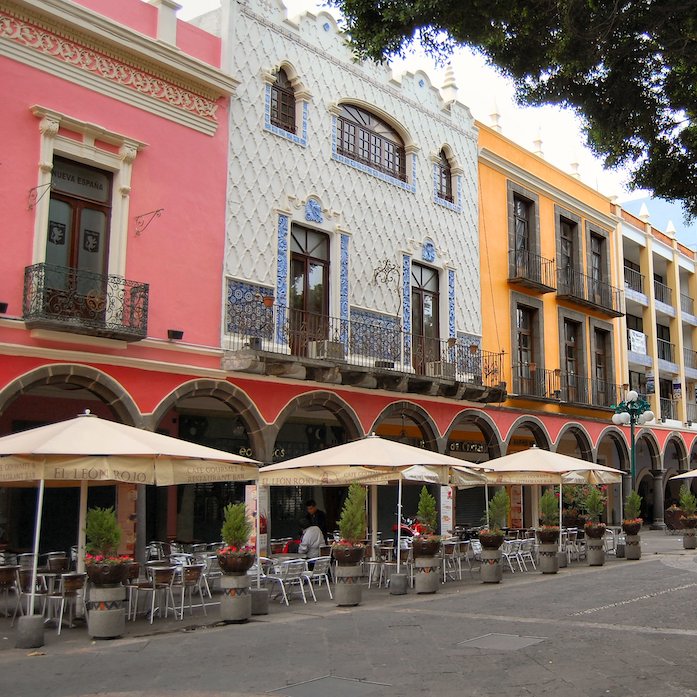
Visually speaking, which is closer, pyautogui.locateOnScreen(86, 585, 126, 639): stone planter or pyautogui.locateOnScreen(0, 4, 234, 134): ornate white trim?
pyautogui.locateOnScreen(86, 585, 126, 639): stone planter

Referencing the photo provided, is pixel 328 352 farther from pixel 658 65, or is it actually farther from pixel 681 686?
pixel 681 686

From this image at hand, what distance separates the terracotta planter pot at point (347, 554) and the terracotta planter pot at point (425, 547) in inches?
59.6

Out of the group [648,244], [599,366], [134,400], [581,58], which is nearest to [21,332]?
[134,400]

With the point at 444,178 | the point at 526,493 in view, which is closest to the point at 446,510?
the point at 526,493

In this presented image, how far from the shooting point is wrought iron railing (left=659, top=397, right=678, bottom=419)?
33181 mm

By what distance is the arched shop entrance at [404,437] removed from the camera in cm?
2025

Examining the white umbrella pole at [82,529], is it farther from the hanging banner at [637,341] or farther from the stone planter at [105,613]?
the hanging banner at [637,341]

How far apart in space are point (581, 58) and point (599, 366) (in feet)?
68.4

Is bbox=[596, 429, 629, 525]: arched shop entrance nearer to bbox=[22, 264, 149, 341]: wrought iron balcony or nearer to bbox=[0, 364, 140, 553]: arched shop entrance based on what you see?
bbox=[0, 364, 140, 553]: arched shop entrance

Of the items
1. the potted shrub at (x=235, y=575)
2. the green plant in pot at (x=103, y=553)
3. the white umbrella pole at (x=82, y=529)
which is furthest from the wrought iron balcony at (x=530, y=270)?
the green plant in pot at (x=103, y=553)

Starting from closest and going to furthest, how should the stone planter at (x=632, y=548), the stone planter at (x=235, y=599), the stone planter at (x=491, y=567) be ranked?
the stone planter at (x=235, y=599) < the stone planter at (x=491, y=567) < the stone planter at (x=632, y=548)

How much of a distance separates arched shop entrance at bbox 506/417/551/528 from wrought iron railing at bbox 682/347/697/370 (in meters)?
12.4

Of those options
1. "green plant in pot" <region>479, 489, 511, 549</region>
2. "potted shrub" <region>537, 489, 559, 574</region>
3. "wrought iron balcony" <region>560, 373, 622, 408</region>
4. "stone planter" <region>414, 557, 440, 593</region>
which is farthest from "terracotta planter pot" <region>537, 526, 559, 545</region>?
"wrought iron balcony" <region>560, 373, 622, 408</region>

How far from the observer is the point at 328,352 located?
17125 mm
